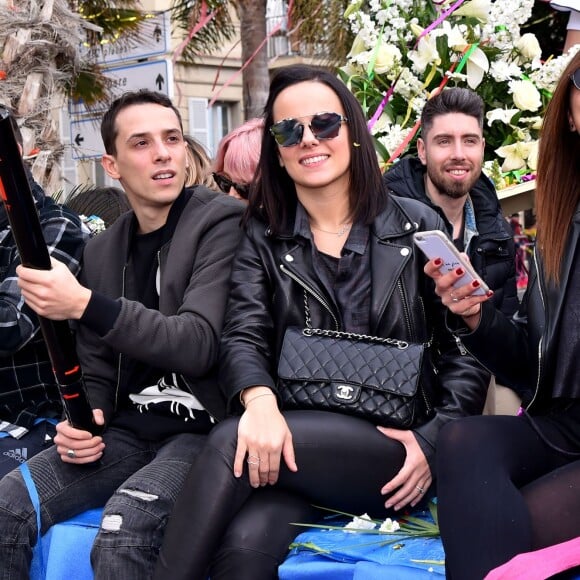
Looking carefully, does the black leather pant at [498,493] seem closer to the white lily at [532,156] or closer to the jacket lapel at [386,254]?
the jacket lapel at [386,254]

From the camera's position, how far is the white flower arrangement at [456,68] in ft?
15.4

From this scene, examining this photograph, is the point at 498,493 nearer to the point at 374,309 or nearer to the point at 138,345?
the point at 374,309

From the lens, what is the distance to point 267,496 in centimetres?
277

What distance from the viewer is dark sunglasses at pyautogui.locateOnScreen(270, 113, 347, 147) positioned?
3084 mm

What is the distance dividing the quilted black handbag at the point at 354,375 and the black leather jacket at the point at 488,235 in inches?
61.0

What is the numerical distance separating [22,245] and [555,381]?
4.77ft

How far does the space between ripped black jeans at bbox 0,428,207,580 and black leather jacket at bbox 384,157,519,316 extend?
5.60ft

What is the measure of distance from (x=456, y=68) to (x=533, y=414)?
2430 mm

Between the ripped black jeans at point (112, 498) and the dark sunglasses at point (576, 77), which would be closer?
the dark sunglasses at point (576, 77)

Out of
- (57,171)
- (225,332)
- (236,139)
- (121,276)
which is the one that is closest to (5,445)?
(121,276)

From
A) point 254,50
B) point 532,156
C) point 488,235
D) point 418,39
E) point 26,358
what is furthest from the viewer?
point 254,50

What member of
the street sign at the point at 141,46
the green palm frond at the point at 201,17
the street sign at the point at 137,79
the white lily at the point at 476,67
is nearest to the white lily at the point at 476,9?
the white lily at the point at 476,67

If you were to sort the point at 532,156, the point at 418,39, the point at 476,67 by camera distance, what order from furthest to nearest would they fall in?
1. the point at 418,39
2. the point at 476,67
3. the point at 532,156

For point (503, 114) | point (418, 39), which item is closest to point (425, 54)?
point (418, 39)
